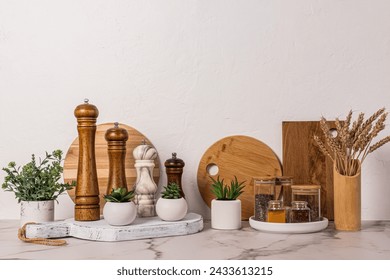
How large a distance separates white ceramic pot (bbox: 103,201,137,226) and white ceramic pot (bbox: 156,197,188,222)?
0.28 feet

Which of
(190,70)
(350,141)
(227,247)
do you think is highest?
(190,70)

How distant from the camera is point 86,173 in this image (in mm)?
1290

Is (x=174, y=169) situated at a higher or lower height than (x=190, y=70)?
lower

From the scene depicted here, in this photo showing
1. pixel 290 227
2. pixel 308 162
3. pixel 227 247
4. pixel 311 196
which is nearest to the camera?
pixel 227 247

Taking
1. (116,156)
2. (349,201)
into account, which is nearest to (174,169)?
(116,156)

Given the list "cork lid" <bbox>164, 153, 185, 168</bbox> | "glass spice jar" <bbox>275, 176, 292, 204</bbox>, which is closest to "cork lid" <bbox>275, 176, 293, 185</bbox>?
"glass spice jar" <bbox>275, 176, 292, 204</bbox>

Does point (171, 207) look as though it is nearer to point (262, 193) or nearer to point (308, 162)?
point (262, 193)

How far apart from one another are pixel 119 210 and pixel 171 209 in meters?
0.14

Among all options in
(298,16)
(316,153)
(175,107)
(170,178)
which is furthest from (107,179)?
(298,16)

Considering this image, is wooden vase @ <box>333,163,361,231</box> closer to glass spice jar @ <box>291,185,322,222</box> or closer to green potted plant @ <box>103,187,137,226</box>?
glass spice jar @ <box>291,185,322,222</box>

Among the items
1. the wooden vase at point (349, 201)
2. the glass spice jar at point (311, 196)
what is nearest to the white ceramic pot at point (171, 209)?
the glass spice jar at point (311, 196)

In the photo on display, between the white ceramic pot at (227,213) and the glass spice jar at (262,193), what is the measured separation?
6cm
